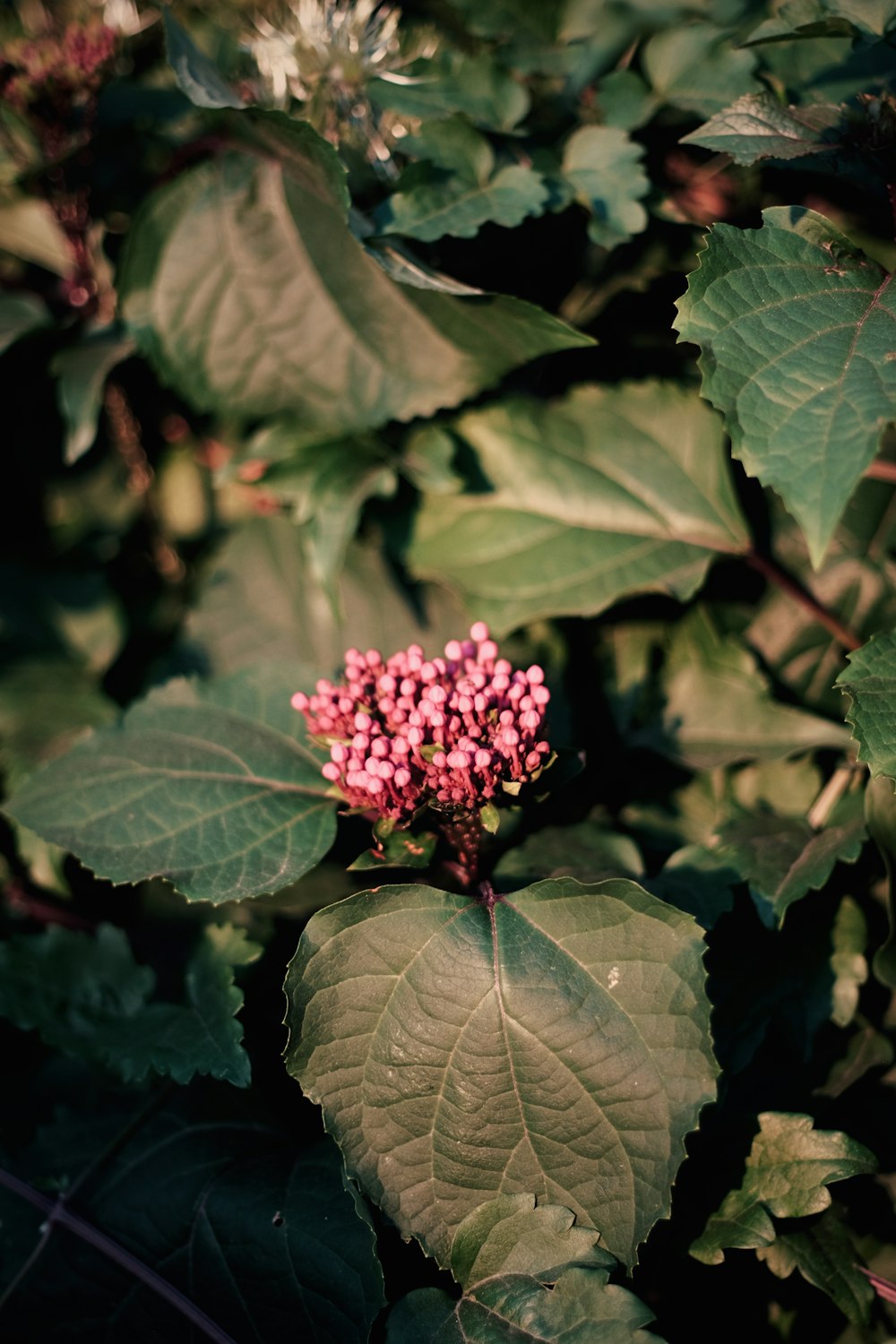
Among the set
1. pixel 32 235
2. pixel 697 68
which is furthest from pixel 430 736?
pixel 32 235

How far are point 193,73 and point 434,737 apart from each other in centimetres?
100

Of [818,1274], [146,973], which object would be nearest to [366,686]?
[146,973]

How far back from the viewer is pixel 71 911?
5.62 feet

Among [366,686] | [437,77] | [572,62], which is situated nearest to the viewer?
[366,686]

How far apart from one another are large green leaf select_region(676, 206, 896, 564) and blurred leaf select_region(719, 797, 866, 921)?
53cm

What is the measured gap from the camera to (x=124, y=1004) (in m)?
1.43

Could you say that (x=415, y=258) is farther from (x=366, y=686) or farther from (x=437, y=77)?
(x=366, y=686)

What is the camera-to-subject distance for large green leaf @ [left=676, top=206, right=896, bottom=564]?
946 mm

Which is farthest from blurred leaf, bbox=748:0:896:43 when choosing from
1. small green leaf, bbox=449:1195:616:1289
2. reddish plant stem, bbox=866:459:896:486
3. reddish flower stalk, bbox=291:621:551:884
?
small green leaf, bbox=449:1195:616:1289

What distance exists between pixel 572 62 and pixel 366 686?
1.11 metres

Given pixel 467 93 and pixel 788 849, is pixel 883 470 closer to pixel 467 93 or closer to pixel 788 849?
pixel 788 849

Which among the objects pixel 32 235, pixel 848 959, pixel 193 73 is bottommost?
pixel 848 959

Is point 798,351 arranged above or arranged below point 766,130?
below

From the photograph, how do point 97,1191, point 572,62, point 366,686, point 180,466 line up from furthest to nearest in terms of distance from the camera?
point 180,466 < point 572,62 < point 97,1191 < point 366,686
